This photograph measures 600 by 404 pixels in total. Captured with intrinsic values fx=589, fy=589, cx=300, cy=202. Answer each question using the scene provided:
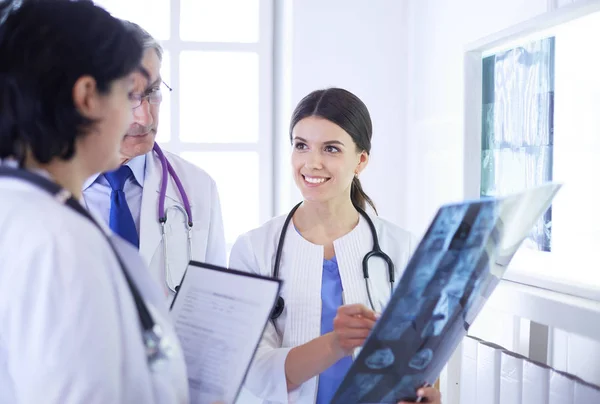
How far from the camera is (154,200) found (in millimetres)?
1606

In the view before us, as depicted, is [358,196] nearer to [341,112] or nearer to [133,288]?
[341,112]

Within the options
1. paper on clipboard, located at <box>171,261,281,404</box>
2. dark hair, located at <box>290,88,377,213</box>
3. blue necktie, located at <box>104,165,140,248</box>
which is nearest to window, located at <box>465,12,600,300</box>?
dark hair, located at <box>290,88,377,213</box>

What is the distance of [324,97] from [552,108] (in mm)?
552

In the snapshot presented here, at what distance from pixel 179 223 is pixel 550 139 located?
0.98 m

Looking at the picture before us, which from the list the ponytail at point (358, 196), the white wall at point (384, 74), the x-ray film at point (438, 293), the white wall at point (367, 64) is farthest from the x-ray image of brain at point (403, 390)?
the white wall at point (367, 64)

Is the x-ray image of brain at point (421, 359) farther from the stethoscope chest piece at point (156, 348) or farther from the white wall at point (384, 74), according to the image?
the white wall at point (384, 74)

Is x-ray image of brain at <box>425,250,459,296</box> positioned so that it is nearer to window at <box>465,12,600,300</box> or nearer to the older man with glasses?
window at <box>465,12,600,300</box>

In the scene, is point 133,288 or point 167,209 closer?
point 133,288

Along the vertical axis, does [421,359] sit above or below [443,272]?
below

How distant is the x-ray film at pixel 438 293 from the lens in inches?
31.3


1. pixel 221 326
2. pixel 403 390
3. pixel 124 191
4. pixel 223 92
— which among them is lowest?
pixel 403 390

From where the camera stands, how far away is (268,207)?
2.85 meters

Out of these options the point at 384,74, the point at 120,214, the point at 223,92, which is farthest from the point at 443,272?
the point at 223,92

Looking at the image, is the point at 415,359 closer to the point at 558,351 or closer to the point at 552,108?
the point at 558,351
